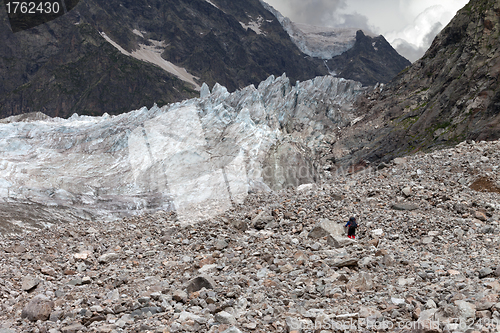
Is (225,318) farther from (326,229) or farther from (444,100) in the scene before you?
(444,100)

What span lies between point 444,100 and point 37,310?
51.9m

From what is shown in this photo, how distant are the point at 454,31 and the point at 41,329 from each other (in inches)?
2987

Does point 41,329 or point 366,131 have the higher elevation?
point 366,131

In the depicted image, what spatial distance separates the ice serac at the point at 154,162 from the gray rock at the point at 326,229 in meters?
7.53

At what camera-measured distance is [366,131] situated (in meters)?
68.1

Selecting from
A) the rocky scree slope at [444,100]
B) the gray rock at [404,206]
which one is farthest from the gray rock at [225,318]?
the rocky scree slope at [444,100]

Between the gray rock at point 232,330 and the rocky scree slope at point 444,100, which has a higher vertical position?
the rocky scree slope at point 444,100

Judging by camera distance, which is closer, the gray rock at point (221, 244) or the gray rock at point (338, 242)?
the gray rock at point (338, 242)

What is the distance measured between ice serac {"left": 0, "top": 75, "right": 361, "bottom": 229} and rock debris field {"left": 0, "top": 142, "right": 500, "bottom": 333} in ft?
17.1

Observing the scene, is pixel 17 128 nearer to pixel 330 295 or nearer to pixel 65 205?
pixel 65 205

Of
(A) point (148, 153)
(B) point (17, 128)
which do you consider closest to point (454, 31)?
(A) point (148, 153)

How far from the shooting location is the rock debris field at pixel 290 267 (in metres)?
7.93

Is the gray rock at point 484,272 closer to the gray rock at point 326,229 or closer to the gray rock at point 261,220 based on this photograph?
the gray rock at point 326,229

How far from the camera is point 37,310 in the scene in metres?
8.78
